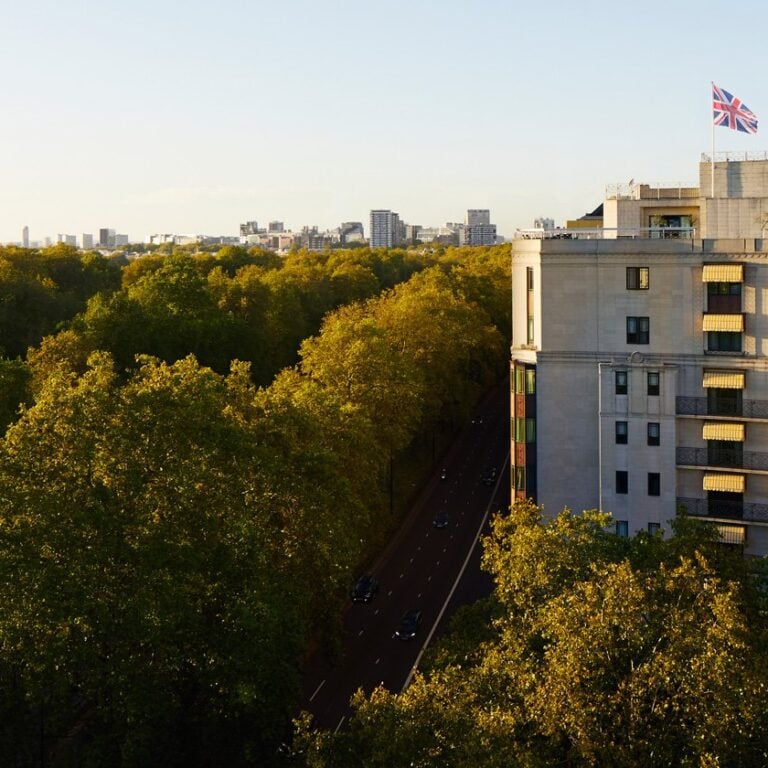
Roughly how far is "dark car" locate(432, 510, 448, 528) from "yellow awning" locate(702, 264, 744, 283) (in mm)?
42143

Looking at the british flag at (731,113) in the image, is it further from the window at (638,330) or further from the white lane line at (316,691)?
the white lane line at (316,691)

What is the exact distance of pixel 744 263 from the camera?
55.9 meters

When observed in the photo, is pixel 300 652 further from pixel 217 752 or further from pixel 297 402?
pixel 297 402

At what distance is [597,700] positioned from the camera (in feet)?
103

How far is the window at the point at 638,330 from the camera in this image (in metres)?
57.9

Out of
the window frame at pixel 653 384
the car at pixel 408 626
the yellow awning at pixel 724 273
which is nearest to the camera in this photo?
the yellow awning at pixel 724 273

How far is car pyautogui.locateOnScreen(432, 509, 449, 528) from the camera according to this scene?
92.9m

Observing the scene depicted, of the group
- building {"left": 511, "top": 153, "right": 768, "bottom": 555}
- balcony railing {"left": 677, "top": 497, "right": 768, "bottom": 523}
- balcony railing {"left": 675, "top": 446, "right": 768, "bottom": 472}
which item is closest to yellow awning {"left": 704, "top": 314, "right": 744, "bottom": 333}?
→ building {"left": 511, "top": 153, "right": 768, "bottom": 555}

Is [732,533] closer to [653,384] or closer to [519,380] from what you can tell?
[653,384]

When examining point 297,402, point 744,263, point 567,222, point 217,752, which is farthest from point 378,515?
point 217,752

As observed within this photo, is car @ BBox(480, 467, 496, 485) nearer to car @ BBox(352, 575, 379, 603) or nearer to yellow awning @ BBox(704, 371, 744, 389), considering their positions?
car @ BBox(352, 575, 379, 603)

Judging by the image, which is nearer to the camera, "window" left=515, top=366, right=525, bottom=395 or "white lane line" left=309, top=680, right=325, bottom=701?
"white lane line" left=309, top=680, right=325, bottom=701

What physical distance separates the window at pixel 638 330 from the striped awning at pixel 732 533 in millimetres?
10543

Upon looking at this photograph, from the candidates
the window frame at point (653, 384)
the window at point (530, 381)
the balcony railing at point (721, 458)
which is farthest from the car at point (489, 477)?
the window frame at point (653, 384)
